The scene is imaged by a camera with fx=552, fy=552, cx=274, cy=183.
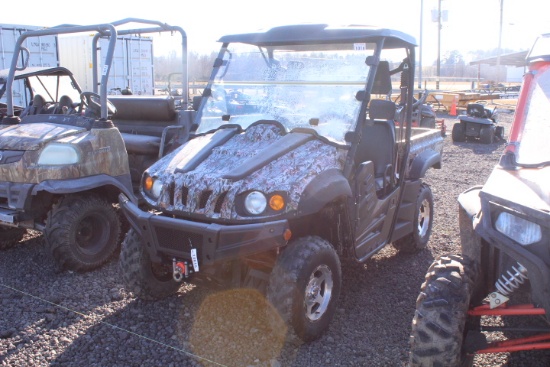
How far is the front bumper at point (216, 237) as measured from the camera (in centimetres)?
349

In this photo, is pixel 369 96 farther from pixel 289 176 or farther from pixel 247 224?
pixel 247 224

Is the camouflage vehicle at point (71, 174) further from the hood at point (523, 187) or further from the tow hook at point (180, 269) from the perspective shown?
the hood at point (523, 187)

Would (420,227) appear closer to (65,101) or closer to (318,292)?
(318,292)

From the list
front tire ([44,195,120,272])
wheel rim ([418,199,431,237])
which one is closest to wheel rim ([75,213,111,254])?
front tire ([44,195,120,272])

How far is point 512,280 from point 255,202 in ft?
5.26

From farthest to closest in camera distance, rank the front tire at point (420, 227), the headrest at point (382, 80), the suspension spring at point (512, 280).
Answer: the front tire at point (420, 227)
the headrest at point (382, 80)
the suspension spring at point (512, 280)

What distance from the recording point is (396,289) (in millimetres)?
4879

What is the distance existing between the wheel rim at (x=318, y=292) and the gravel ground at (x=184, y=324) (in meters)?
0.22

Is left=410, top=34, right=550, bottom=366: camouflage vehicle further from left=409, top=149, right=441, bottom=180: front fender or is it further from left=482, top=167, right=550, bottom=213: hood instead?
left=409, top=149, right=441, bottom=180: front fender

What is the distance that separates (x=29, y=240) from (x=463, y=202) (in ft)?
15.7

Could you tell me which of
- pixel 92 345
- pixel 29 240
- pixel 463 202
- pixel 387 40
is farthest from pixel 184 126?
pixel 463 202

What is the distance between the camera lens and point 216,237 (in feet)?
11.4

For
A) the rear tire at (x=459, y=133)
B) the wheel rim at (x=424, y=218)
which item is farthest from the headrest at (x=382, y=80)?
the rear tire at (x=459, y=133)

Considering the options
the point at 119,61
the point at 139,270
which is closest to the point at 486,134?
the point at 119,61
